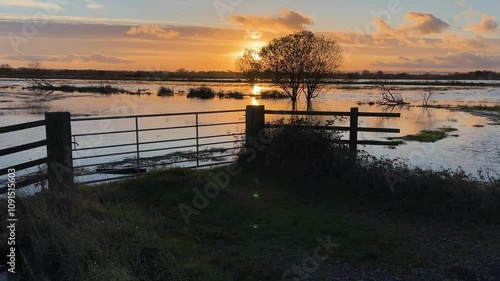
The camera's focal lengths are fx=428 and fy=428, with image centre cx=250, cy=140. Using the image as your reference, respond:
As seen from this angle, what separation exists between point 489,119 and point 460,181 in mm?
24560

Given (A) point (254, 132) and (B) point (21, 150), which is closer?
(B) point (21, 150)

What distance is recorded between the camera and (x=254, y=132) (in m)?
10.6

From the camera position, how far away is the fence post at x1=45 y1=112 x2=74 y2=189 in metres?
8.23

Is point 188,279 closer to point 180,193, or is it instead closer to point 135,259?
point 135,259

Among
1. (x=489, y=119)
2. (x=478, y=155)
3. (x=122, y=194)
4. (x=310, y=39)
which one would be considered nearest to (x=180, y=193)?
(x=122, y=194)

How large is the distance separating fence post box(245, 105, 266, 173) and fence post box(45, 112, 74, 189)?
13.2ft

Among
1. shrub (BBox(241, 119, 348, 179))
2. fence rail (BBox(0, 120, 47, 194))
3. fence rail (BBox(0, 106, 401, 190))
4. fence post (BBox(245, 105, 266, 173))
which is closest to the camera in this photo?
fence rail (BBox(0, 120, 47, 194))

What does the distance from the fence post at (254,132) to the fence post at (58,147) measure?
4016 millimetres

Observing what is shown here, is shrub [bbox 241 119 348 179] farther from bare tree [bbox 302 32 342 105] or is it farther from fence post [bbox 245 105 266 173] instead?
bare tree [bbox 302 32 342 105]

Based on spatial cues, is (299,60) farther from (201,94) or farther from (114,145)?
(114,145)

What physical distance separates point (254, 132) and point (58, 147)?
445 centimetres

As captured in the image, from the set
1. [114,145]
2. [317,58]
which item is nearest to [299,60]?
[317,58]

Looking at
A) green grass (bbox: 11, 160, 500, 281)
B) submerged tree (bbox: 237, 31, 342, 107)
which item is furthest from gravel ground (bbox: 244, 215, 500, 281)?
submerged tree (bbox: 237, 31, 342, 107)

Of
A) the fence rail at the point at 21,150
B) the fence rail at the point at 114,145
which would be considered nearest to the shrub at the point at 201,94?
the fence rail at the point at 114,145
